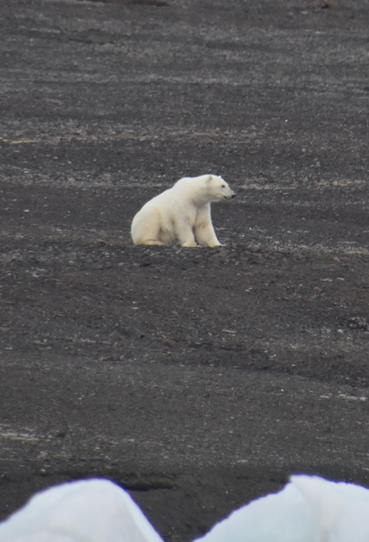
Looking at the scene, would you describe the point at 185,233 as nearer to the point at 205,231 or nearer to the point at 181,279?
the point at 205,231

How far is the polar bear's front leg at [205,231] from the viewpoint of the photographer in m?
9.55

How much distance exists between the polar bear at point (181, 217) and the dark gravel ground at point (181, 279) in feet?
0.99

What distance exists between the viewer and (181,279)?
27.1ft

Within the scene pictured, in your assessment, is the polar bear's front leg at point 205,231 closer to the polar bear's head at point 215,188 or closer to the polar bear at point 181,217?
the polar bear at point 181,217

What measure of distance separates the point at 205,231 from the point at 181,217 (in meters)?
0.26

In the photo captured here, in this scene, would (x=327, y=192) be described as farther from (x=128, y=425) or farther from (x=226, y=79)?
(x=128, y=425)

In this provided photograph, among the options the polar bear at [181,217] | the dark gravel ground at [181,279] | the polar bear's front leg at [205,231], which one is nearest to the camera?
the dark gravel ground at [181,279]

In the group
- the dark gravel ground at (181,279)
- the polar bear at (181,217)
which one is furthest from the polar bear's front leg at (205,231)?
the dark gravel ground at (181,279)

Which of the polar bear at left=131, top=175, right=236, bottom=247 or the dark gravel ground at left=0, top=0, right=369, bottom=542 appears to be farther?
the polar bear at left=131, top=175, right=236, bottom=247

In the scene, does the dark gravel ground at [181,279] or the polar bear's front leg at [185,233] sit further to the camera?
the polar bear's front leg at [185,233]

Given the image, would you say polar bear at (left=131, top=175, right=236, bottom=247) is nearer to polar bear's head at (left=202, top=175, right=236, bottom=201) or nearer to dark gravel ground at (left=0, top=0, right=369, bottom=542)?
polar bear's head at (left=202, top=175, right=236, bottom=201)

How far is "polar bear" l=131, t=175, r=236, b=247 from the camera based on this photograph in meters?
9.39

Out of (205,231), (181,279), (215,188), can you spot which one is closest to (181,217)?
(205,231)

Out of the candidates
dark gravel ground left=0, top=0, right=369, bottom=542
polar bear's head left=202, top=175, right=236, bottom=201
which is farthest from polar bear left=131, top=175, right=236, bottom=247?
dark gravel ground left=0, top=0, right=369, bottom=542
